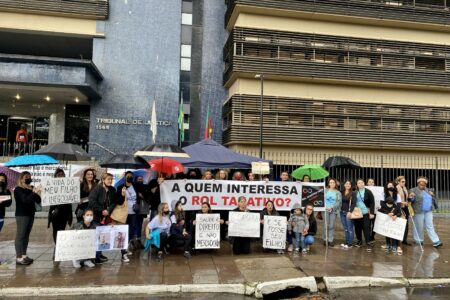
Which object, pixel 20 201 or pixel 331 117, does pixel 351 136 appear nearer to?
pixel 331 117

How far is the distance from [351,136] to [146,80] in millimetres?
12860

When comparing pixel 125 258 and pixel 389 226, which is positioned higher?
pixel 389 226

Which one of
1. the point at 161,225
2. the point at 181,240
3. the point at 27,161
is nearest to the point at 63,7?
the point at 27,161

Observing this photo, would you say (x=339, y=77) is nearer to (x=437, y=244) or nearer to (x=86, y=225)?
(x=437, y=244)

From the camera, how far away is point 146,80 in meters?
24.0

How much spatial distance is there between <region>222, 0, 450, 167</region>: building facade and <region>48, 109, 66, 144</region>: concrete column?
10.3 metres

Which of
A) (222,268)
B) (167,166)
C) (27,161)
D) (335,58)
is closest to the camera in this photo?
(222,268)

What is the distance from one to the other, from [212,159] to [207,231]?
288cm

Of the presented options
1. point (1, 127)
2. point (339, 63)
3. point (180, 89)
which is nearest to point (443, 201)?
point (339, 63)

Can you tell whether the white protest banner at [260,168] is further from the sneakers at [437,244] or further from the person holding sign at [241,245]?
the sneakers at [437,244]

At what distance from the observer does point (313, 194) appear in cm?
1063

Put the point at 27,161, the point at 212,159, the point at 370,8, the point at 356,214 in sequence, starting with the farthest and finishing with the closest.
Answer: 1. the point at 370,8
2. the point at 212,159
3. the point at 356,214
4. the point at 27,161

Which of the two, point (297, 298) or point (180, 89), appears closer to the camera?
point (297, 298)

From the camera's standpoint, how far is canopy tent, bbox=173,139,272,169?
1152cm
